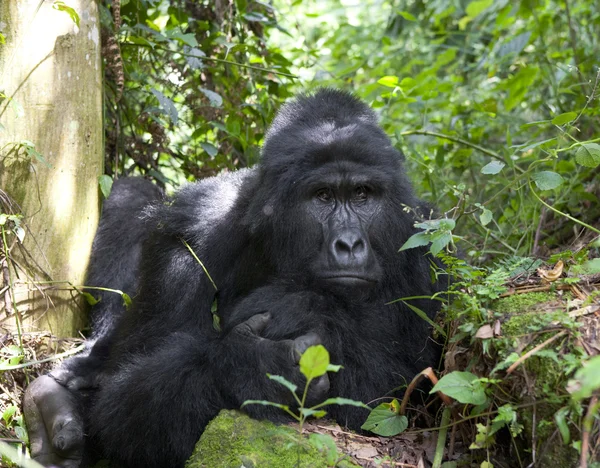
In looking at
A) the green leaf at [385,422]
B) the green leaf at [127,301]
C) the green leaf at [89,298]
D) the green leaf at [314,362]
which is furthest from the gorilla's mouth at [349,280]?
the green leaf at [89,298]

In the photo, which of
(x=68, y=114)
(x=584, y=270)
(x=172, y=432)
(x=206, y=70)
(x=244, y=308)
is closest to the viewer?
(x=584, y=270)

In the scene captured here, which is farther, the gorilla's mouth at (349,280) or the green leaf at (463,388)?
the gorilla's mouth at (349,280)

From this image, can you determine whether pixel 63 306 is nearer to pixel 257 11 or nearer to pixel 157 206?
pixel 157 206

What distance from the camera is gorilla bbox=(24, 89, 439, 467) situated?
3.14 meters

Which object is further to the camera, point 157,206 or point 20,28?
point 157,206

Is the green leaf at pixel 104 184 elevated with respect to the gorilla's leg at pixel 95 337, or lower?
elevated

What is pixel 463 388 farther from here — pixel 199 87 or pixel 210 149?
pixel 199 87

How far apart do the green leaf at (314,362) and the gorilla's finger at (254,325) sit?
1.01 m

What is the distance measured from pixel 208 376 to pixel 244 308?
1.47ft

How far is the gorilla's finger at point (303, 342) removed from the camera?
3.04 m

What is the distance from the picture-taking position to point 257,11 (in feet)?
18.2

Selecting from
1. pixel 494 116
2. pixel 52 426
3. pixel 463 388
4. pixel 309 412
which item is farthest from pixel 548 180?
pixel 52 426

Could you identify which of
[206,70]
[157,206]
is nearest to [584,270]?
[157,206]

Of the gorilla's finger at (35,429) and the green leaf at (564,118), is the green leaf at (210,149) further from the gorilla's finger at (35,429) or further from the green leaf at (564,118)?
the green leaf at (564,118)
